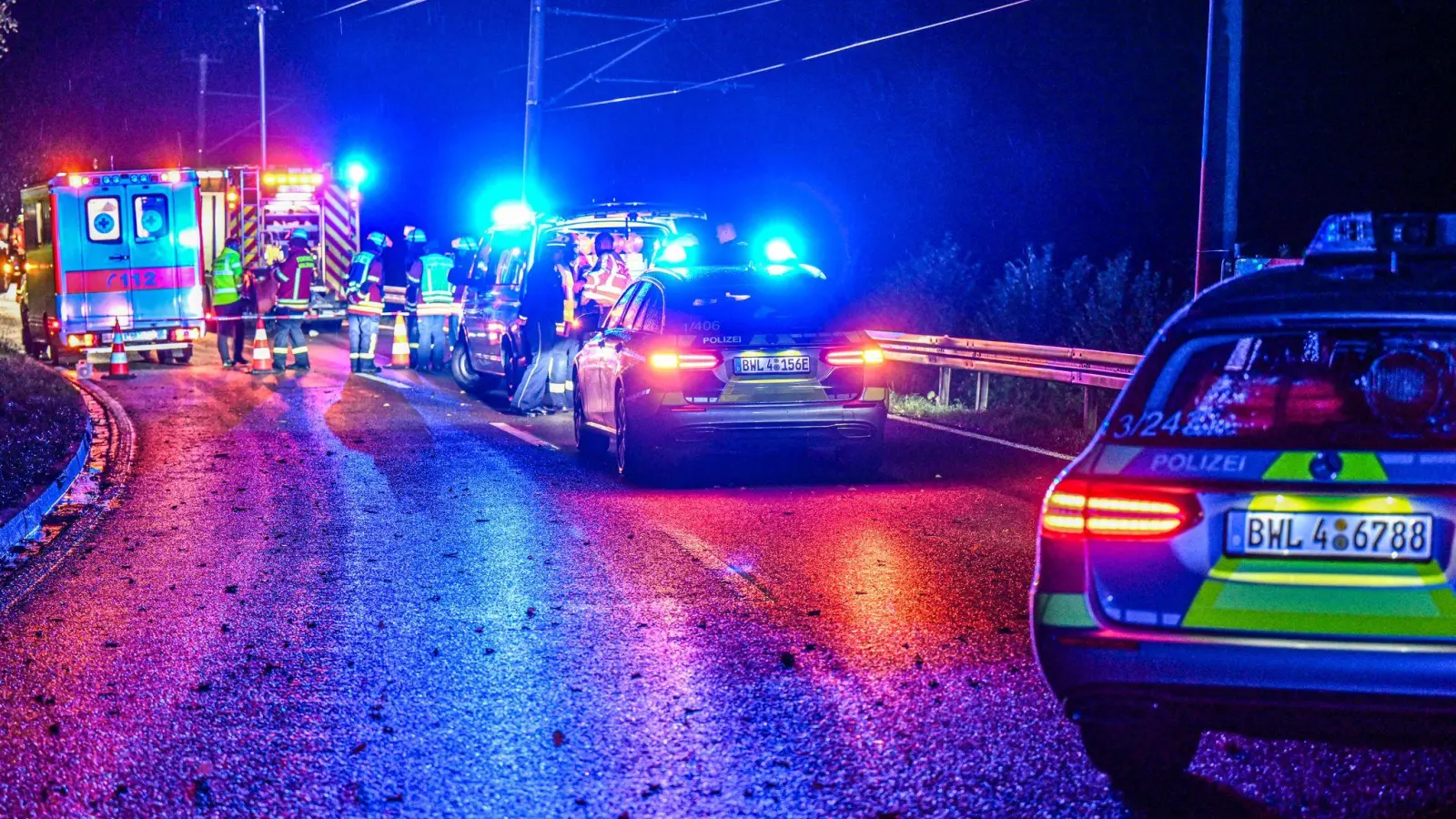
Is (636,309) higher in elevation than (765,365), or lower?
higher

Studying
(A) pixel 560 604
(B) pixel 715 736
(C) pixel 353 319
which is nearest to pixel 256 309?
(C) pixel 353 319

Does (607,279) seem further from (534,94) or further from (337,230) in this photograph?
(337,230)

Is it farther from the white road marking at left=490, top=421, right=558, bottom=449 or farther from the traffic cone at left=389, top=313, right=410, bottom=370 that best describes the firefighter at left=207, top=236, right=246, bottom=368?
the white road marking at left=490, top=421, right=558, bottom=449

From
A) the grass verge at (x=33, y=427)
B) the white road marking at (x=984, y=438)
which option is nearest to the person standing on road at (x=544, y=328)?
the white road marking at (x=984, y=438)

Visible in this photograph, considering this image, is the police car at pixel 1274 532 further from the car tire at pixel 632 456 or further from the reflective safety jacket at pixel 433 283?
the reflective safety jacket at pixel 433 283

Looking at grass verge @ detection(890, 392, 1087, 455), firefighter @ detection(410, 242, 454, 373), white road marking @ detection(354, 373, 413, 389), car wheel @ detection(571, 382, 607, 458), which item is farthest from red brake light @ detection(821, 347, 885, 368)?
firefighter @ detection(410, 242, 454, 373)

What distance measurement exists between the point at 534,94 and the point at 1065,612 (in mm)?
24189

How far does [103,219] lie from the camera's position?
922 inches

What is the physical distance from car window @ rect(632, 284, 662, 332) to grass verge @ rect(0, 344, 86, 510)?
4271 millimetres

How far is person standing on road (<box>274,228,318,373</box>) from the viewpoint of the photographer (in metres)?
23.0

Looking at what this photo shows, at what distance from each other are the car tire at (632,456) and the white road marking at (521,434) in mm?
2561

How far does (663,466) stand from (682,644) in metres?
5.11

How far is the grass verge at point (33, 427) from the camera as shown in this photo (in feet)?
37.0

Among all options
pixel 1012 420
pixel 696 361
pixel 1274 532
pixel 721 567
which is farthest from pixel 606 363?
pixel 1274 532
